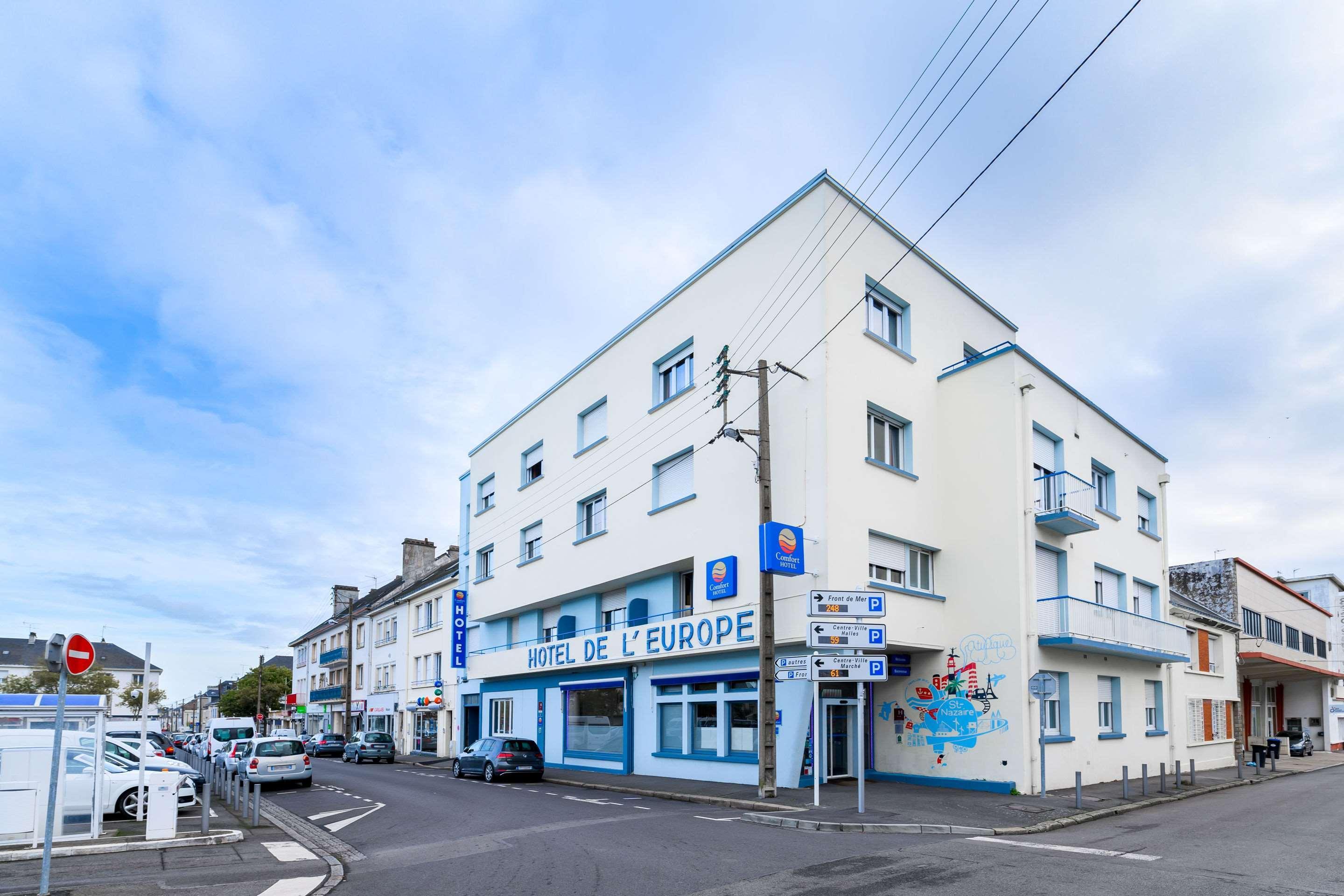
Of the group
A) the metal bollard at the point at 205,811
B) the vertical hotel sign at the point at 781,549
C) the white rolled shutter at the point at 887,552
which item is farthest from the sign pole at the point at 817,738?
the metal bollard at the point at 205,811

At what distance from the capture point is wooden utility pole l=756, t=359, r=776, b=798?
695 inches

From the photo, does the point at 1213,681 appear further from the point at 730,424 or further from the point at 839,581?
the point at 730,424

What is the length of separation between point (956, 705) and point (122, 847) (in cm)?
1565

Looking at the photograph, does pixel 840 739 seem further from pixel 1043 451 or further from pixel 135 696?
pixel 135 696

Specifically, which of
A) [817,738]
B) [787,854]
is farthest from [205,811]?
[817,738]

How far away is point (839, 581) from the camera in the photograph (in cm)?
1917

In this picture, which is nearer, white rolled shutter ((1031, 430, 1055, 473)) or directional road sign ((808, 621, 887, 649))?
directional road sign ((808, 621, 887, 649))

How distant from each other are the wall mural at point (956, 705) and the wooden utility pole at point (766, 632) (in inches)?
144

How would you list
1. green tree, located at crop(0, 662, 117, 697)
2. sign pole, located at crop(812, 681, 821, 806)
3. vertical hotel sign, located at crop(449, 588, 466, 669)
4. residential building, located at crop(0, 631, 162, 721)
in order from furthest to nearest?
residential building, located at crop(0, 631, 162, 721) < green tree, located at crop(0, 662, 117, 697) < vertical hotel sign, located at crop(449, 588, 466, 669) < sign pole, located at crop(812, 681, 821, 806)

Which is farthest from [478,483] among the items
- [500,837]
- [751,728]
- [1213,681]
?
[1213,681]

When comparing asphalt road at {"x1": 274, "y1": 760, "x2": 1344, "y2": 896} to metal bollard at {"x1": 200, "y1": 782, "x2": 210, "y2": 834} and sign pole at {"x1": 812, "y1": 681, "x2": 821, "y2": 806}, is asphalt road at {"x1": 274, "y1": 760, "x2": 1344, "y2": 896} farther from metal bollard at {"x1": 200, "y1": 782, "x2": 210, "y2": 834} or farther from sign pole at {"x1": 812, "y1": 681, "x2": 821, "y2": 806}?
metal bollard at {"x1": 200, "y1": 782, "x2": 210, "y2": 834}

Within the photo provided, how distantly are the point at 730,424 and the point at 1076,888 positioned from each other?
12.0 m

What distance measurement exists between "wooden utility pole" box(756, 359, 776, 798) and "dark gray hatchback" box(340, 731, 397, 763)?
26.0m

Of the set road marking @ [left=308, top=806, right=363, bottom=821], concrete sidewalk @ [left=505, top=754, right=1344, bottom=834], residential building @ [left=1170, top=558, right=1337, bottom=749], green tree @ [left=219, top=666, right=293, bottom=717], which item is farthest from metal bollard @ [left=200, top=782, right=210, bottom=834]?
green tree @ [left=219, top=666, right=293, bottom=717]
